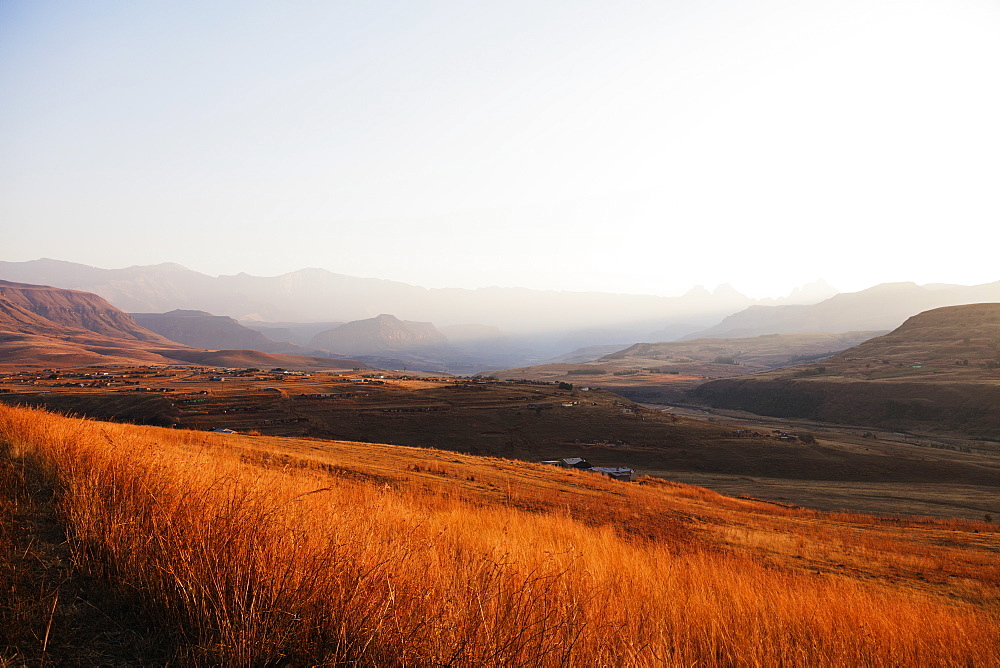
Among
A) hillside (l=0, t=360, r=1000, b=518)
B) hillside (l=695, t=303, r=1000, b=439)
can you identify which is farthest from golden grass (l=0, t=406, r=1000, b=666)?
hillside (l=695, t=303, r=1000, b=439)

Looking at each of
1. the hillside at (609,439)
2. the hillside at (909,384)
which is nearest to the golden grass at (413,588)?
the hillside at (609,439)

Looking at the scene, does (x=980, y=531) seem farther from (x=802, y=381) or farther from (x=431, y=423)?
(x=802, y=381)

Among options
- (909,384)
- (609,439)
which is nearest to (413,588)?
(609,439)

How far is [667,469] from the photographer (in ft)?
138

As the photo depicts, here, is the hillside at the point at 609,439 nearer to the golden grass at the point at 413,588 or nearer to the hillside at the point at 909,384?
the hillside at the point at 909,384

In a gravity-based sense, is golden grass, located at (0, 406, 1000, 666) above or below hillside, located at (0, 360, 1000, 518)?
above

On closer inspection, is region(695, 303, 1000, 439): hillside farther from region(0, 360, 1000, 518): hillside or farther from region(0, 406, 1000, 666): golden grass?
region(0, 406, 1000, 666): golden grass

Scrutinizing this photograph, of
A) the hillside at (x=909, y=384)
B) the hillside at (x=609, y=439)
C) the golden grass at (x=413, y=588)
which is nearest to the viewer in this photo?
the golden grass at (x=413, y=588)

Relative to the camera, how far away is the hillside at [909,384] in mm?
65562

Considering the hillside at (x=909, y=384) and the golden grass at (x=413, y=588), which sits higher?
the golden grass at (x=413, y=588)

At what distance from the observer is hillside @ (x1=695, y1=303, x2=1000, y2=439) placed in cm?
6556

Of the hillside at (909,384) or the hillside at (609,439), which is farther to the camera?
the hillside at (909,384)

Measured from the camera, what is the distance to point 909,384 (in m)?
75.2

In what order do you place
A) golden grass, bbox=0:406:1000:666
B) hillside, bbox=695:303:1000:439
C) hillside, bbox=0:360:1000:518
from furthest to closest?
1. hillside, bbox=695:303:1000:439
2. hillside, bbox=0:360:1000:518
3. golden grass, bbox=0:406:1000:666
